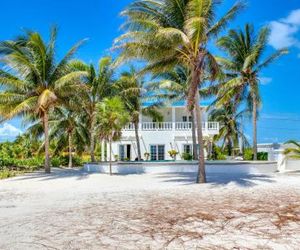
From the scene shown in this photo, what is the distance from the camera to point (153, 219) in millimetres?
8172

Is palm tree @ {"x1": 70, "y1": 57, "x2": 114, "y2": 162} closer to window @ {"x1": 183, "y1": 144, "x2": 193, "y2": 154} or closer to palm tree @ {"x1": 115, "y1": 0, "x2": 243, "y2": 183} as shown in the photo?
palm tree @ {"x1": 115, "y1": 0, "x2": 243, "y2": 183}

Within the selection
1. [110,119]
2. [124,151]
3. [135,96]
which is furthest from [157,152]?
[110,119]

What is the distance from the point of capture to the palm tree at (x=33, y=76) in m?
20.5

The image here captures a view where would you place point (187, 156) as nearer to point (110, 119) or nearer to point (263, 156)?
point (263, 156)

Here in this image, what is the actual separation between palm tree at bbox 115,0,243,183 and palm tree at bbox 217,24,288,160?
368 inches

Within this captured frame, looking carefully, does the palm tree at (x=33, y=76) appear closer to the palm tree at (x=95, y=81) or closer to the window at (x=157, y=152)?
the palm tree at (x=95, y=81)

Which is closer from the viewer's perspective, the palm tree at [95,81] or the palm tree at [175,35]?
the palm tree at [175,35]

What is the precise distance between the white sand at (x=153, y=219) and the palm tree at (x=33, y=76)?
857 cm

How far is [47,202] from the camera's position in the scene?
1120cm

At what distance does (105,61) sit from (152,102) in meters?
7.06

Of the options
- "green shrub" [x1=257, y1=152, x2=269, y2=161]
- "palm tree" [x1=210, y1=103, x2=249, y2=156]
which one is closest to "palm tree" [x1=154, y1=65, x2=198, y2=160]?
"green shrub" [x1=257, y1=152, x2=269, y2=161]

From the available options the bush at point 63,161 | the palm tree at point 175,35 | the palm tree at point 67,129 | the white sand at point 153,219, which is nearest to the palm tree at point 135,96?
the palm tree at point 67,129

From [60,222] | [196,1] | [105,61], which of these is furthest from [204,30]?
[105,61]

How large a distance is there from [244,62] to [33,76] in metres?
13.6
